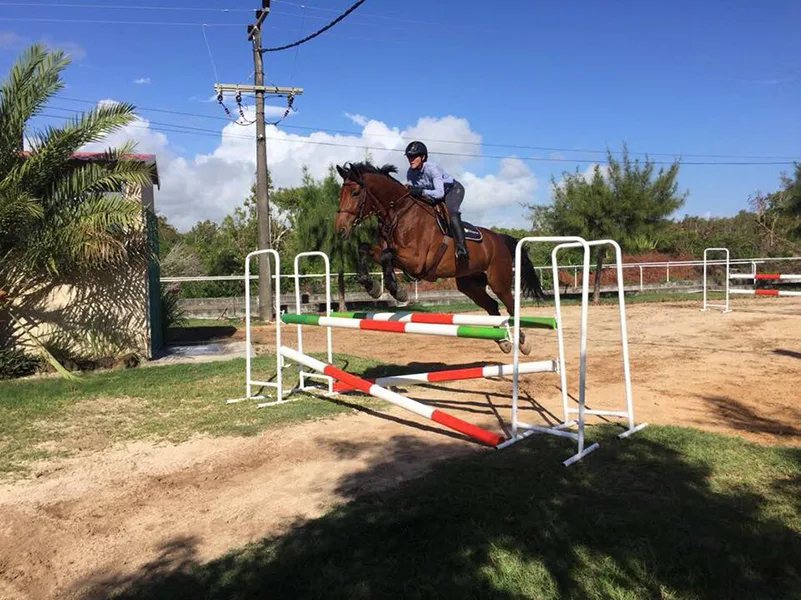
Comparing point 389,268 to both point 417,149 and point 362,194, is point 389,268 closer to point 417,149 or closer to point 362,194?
point 362,194

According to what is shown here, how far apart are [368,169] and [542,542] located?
4355 mm

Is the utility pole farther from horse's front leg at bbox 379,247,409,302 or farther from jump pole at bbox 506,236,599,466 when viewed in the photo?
jump pole at bbox 506,236,599,466

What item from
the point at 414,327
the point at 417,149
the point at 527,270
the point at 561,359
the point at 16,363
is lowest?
the point at 16,363

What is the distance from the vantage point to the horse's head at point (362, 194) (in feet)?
19.5

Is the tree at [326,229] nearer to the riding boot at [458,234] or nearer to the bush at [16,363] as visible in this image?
the bush at [16,363]

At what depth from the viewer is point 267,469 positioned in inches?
194

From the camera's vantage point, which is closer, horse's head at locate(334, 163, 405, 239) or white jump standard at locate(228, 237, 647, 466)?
white jump standard at locate(228, 237, 647, 466)

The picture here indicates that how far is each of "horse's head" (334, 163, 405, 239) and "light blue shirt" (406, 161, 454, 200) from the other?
35cm

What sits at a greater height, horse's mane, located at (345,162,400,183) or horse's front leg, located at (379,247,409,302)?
horse's mane, located at (345,162,400,183)

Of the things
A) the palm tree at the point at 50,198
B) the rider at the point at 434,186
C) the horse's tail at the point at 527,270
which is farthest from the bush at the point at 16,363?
the horse's tail at the point at 527,270

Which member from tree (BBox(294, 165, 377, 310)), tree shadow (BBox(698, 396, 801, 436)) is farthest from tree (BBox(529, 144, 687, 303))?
tree shadow (BBox(698, 396, 801, 436))

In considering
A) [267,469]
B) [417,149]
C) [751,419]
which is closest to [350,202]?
[417,149]

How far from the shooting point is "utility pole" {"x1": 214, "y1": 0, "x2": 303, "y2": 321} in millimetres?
18453

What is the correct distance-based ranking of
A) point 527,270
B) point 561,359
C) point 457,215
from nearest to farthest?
1. point 561,359
2. point 457,215
3. point 527,270
